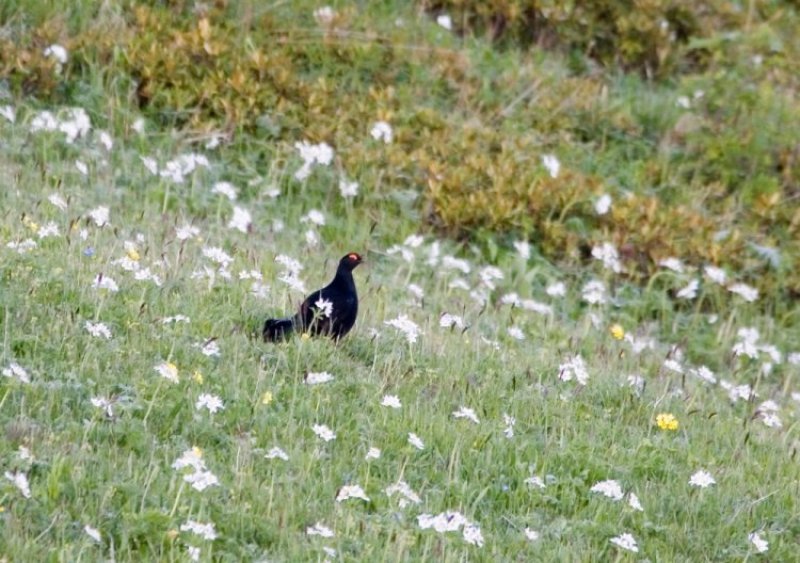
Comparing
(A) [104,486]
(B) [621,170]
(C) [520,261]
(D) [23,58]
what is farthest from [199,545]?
(B) [621,170]

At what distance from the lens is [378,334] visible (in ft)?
22.5

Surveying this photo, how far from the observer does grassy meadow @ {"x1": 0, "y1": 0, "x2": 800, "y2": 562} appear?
16.4ft

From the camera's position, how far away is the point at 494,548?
16.7 ft

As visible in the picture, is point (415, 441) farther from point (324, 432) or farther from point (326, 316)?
point (326, 316)

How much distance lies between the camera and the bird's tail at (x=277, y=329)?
6434 mm

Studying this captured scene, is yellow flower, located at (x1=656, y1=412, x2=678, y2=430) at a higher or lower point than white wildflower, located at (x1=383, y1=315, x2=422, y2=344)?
lower

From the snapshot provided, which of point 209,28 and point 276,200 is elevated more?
point 209,28

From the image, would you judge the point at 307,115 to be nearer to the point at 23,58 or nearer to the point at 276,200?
the point at 276,200

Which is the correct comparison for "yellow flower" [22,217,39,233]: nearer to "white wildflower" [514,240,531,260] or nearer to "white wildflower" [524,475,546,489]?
"white wildflower" [524,475,546,489]

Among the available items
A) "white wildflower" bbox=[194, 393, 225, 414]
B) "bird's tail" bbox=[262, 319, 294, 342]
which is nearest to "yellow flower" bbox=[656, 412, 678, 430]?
"bird's tail" bbox=[262, 319, 294, 342]

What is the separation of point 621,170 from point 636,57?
69.6 inches

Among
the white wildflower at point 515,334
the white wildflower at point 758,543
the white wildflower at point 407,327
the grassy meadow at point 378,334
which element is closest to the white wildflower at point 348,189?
the grassy meadow at point 378,334

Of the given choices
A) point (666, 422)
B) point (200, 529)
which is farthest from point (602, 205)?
point (200, 529)

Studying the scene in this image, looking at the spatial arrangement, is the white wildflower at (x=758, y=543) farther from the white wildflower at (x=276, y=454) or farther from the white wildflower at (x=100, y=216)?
the white wildflower at (x=100, y=216)
